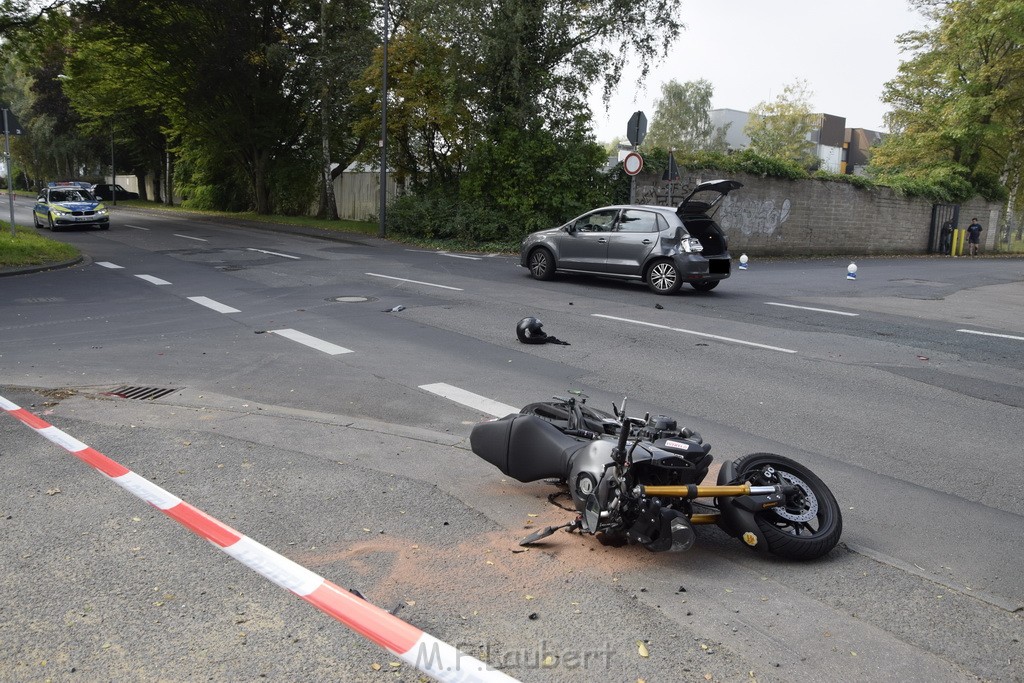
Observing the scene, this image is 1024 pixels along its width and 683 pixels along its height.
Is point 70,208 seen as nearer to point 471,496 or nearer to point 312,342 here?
point 312,342

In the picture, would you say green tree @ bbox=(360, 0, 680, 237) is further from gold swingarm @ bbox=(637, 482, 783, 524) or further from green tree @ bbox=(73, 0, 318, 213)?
gold swingarm @ bbox=(637, 482, 783, 524)

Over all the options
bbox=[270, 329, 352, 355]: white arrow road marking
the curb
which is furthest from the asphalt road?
the curb

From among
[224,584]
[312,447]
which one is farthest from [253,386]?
[224,584]

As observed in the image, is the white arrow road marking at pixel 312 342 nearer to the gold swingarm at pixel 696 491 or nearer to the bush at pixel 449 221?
the gold swingarm at pixel 696 491

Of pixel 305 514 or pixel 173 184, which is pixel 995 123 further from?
pixel 173 184

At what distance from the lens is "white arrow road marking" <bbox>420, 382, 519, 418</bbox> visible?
23.0ft

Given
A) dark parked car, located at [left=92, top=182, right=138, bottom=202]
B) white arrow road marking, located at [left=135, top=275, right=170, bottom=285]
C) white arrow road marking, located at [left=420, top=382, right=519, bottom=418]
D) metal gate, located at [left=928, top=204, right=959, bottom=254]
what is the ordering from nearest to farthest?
white arrow road marking, located at [left=420, top=382, right=519, bottom=418], white arrow road marking, located at [left=135, top=275, right=170, bottom=285], metal gate, located at [left=928, top=204, right=959, bottom=254], dark parked car, located at [left=92, top=182, right=138, bottom=202]

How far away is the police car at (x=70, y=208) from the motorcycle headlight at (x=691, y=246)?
23.7 metres

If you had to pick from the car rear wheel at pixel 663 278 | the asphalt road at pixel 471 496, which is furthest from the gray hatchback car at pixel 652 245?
the asphalt road at pixel 471 496

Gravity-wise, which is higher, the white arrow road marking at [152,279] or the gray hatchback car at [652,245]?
the gray hatchback car at [652,245]

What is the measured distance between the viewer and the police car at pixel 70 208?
98.3 feet

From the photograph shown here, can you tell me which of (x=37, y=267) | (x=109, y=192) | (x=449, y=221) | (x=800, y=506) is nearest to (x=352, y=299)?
(x=37, y=267)

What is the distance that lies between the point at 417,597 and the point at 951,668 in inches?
83.4

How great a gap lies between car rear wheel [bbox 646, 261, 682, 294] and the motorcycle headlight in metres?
0.38
